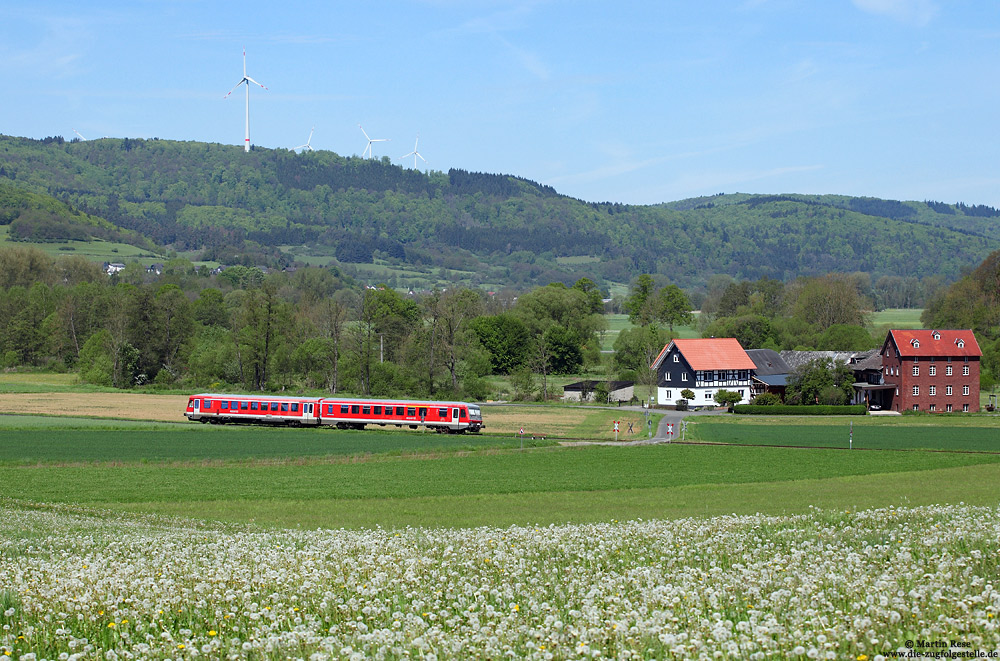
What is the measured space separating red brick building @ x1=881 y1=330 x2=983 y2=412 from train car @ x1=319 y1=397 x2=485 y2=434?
44137 millimetres

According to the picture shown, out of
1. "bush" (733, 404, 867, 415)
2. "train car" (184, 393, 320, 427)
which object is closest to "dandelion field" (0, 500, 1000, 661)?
"train car" (184, 393, 320, 427)

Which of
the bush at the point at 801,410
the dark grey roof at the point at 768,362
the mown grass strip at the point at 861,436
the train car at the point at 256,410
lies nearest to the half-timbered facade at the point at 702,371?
the dark grey roof at the point at 768,362

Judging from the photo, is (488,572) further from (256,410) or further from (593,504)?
(256,410)

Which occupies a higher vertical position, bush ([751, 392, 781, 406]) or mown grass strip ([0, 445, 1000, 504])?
bush ([751, 392, 781, 406])

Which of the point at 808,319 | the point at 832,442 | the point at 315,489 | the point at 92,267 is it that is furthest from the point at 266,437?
the point at 92,267

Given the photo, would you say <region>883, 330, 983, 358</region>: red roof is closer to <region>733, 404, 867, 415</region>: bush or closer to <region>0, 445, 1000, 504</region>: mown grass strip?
<region>733, 404, 867, 415</region>: bush

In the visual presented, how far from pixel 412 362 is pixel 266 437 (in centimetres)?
4828

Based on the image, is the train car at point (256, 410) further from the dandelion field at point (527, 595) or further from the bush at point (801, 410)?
the dandelion field at point (527, 595)

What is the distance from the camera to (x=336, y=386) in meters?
104

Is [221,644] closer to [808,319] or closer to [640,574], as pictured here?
[640,574]

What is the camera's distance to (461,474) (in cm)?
4191

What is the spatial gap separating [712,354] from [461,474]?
63448mm

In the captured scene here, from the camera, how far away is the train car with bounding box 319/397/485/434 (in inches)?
2699

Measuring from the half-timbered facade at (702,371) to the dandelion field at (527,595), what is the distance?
82.5m
